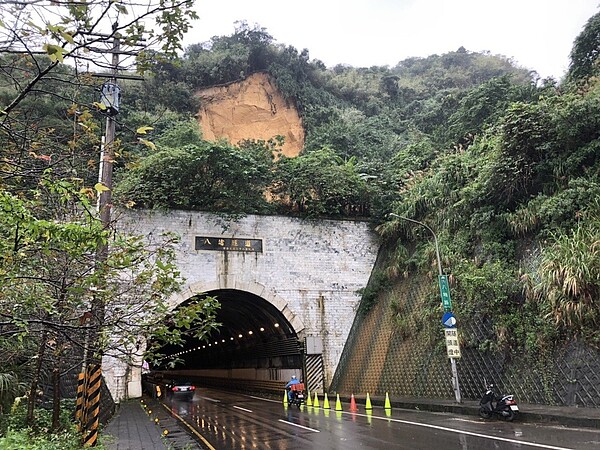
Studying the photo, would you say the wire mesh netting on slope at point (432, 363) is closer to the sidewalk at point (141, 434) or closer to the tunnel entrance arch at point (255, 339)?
the tunnel entrance arch at point (255, 339)

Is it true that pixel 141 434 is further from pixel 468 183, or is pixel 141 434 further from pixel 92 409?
pixel 468 183

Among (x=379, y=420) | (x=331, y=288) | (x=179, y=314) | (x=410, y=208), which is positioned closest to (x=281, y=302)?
(x=331, y=288)

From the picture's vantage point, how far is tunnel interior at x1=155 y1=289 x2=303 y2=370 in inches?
786

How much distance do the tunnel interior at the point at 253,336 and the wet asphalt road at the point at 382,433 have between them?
12.5 feet

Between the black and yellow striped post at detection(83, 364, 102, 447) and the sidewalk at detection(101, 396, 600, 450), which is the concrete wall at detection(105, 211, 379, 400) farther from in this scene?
the black and yellow striped post at detection(83, 364, 102, 447)

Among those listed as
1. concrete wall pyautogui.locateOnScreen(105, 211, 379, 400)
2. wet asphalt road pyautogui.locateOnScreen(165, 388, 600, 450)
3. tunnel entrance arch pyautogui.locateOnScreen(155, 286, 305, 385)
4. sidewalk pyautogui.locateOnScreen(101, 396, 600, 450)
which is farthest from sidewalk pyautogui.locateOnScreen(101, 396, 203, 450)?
concrete wall pyautogui.locateOnScreen(105, 211, 379, 400)

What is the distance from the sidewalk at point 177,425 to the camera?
27.0 feet

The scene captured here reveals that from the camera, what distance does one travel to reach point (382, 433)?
29.2 feet

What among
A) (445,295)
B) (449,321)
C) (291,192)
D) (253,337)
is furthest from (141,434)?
(253,337)

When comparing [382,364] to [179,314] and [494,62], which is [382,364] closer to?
[179,314]

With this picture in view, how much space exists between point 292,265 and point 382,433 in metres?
11.0

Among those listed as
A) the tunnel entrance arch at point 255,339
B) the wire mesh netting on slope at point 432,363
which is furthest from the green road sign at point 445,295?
the tunnel entrance arch at point 255,339

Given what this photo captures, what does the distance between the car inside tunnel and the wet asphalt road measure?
4.17 metres

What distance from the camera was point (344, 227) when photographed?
2066 centimetres
